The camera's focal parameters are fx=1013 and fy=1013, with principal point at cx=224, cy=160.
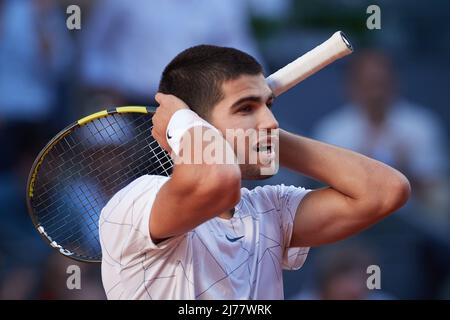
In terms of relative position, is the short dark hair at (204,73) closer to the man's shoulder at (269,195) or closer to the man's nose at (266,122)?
the man's nose at (266,122)

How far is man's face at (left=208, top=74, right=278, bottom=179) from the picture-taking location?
303 centimetres

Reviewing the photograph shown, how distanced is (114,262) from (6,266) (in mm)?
3082

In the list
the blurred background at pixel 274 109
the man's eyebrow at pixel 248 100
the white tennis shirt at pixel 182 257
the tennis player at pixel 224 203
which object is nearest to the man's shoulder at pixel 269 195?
the tennis player at pixel 224 203

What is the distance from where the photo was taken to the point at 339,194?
3.31m

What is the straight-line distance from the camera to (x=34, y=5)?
606 cm

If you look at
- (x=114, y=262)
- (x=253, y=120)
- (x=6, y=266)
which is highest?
(x=253, y=120)

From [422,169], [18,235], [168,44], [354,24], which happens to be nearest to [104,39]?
[168,44]

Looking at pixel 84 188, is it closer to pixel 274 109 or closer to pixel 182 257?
pixel 182 257

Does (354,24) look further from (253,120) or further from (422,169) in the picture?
(253,120)

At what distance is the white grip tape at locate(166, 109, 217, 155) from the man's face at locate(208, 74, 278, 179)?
4.5 inches

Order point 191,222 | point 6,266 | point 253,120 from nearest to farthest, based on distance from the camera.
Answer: point 191,222, point 253,120, point 6,266

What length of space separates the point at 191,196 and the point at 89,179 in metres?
0.78

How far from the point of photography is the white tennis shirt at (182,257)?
288cm

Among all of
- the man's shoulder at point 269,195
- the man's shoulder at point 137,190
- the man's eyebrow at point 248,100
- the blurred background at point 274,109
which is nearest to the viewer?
the man's shoulder at point 137,190
